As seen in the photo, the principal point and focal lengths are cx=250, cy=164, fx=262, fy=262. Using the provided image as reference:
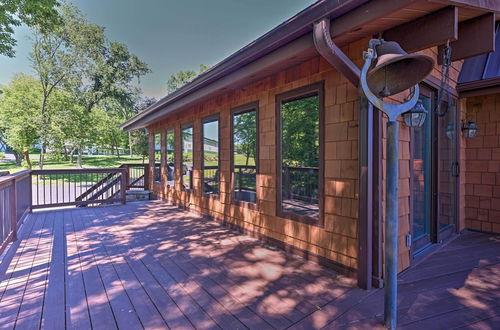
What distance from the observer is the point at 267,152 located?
385 centimetres

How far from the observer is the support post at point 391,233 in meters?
1.86

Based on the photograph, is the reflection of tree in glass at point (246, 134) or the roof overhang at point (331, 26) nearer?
the roof overhang at point (331, 26)

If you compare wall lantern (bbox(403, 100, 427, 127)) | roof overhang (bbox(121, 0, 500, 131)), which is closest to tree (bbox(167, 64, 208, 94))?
roof overhang (bbox(121, 0, 500, 131))

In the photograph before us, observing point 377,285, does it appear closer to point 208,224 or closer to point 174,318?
point 174,318

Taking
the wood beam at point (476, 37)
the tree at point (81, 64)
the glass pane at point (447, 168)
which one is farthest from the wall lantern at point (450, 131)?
the tree at point (81, 64)

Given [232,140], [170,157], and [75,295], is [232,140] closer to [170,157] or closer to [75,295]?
[75,295]

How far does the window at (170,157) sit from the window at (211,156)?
1877 mm

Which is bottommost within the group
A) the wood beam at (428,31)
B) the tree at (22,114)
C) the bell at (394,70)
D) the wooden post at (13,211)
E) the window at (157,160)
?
the wooden post at (13,211)

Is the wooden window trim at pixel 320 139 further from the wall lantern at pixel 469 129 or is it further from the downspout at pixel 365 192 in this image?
the wall lantern at pixel 469 129

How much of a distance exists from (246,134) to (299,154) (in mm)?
1255

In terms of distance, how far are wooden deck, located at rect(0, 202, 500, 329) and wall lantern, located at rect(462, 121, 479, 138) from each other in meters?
1.61

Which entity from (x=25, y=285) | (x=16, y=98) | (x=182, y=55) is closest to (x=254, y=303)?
(x=25, y=285)

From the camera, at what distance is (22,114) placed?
47.5 ft

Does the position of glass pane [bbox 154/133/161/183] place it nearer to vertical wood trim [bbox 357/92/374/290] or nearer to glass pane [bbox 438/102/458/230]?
vertical wood trim [bbox 357/92/374/290]
